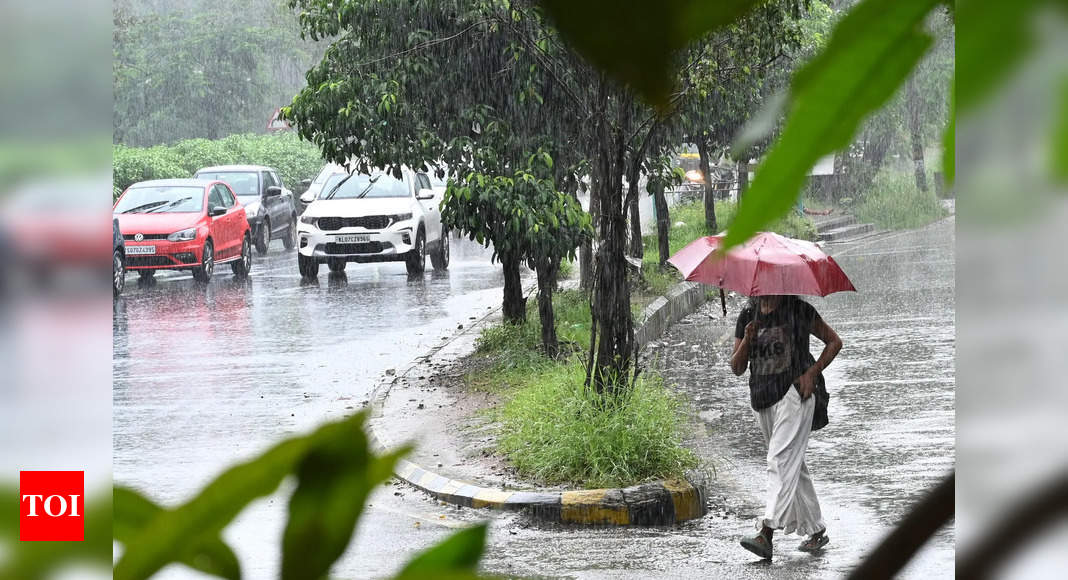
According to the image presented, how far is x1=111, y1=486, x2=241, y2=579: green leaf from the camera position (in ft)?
0.40

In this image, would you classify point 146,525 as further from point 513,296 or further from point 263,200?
point 263,200

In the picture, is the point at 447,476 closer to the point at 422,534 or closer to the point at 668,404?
the point at 422,534

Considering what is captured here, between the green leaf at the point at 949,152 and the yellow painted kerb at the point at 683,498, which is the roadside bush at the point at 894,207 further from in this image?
the green leaf at the point at 949,152

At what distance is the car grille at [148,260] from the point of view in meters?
4.10

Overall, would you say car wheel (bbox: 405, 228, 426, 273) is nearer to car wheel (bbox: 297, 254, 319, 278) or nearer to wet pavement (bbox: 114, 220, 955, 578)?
wet pavement (bbox: 114, 220, 955, 578)

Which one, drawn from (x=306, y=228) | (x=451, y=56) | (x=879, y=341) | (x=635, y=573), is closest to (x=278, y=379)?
(x=306, y=228)

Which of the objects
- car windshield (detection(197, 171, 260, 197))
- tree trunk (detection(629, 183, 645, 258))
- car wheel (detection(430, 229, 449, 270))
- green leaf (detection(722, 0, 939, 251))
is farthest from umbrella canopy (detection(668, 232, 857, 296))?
car wheel (detection(430, 229, 449, 270))

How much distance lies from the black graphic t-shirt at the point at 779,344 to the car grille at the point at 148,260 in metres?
2.36

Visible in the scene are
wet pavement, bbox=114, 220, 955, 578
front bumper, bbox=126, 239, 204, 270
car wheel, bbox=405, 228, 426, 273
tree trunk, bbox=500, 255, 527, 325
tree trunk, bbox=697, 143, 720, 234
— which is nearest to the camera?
wet pavement, bbox=114, 220, 955, 578

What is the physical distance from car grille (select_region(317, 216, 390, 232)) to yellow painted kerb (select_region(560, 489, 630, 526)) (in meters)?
1.96

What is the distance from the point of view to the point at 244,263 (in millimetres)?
4664

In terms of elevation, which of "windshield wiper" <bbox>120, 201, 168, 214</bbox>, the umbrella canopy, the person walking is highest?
"windshield wiper" <bbox>120, 201, 168, 214</bbox>

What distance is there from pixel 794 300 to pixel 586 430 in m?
0.74

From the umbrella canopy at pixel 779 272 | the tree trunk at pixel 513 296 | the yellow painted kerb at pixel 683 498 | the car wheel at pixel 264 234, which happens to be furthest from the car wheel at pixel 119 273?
the umbrella canopy at pixel 779 272
